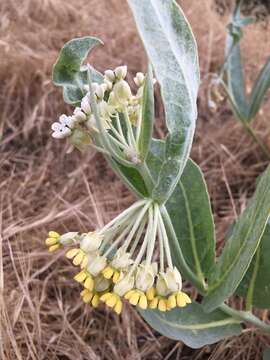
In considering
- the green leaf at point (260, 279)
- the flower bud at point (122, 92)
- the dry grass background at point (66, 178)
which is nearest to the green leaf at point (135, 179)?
the flower bud at point (122, 92)

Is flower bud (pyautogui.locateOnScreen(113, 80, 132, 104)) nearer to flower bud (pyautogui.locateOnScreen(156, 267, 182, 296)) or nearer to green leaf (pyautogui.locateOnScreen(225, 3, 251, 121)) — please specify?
flower bud (pyautogui.locateOnScreen(156, 267, 182, 296))

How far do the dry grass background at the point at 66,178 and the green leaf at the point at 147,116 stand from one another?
0.48 meters

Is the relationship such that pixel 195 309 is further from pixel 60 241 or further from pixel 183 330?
pixel 60 241

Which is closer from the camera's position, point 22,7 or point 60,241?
point 60,241

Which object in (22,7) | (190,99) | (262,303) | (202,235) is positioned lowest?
(262,303)

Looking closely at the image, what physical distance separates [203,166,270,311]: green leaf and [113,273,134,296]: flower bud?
0.55 ft

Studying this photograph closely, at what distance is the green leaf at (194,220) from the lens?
100cm

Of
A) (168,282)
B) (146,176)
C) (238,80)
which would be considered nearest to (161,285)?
(168,282)

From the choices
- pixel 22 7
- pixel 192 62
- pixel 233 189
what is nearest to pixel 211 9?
pixel 22 7

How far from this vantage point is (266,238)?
3.26 ft

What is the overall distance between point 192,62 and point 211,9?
1699 mm

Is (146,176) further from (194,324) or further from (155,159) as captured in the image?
(194,324)

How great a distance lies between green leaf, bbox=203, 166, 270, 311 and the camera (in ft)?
2.64

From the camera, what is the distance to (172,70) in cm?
73
